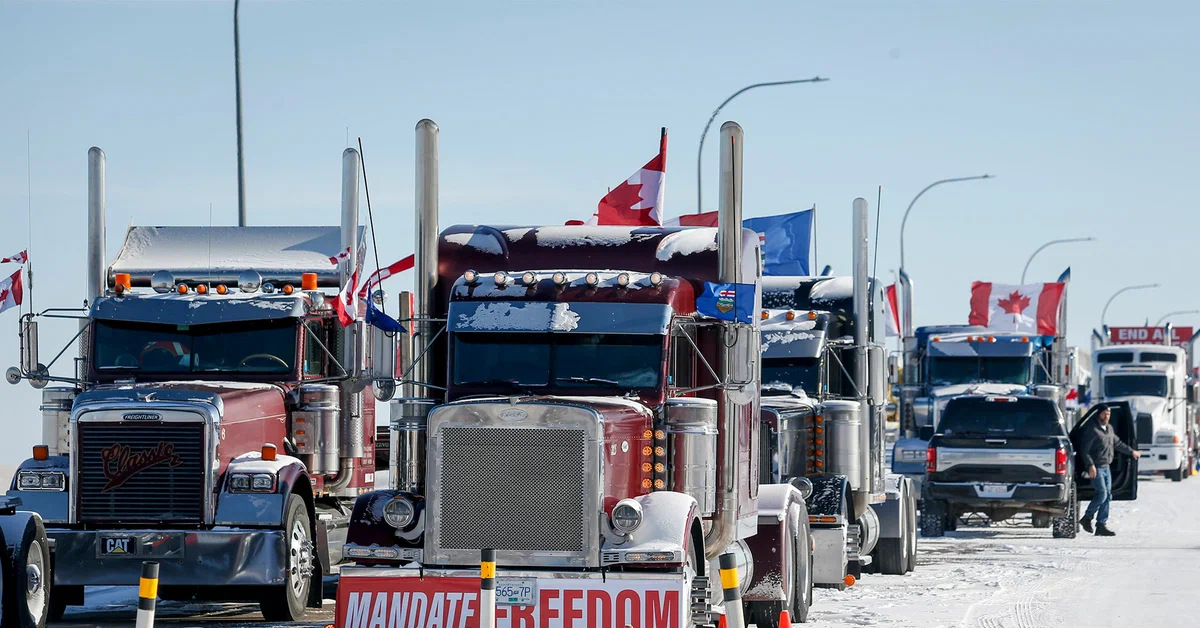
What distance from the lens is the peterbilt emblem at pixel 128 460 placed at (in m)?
15.1

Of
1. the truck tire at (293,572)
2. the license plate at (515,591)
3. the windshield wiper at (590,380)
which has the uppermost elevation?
the windshield wiper at (590,380)

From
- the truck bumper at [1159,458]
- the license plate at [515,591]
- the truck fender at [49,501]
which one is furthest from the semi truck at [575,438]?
the truck bumper at [1159,458]

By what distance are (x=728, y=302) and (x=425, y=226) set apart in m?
2.24

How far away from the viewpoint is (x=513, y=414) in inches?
461

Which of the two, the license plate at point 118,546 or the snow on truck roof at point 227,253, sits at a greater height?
the snow on truck roof at point 227,253

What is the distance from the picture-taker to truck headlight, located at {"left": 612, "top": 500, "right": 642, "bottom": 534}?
11617mm

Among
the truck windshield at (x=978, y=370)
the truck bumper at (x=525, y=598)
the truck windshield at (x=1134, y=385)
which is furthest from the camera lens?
the truck windshield at (x=1134, y=385)

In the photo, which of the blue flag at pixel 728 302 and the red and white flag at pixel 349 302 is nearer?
the blue flag at pixel 728 302

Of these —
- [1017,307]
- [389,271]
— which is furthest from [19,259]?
[1017,307]

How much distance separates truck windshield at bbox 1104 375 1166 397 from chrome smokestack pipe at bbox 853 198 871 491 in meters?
30.6

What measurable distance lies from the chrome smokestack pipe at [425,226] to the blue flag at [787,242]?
10.6m

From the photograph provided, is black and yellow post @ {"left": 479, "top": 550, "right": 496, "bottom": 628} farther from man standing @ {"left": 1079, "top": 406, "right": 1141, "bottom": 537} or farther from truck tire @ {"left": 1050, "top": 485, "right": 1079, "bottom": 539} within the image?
man standing @ {"left": 1079, "top": 406, "right": 1141, "bottom": 537}

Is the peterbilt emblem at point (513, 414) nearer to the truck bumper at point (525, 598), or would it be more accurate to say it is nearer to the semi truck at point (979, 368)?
the truck bumper at point (525, 598)

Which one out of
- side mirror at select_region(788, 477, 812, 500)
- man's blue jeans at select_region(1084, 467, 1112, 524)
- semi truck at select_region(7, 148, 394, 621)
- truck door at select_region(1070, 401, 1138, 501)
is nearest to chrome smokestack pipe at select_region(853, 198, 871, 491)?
side mirror at select_region(788, 477, 812, 500)
